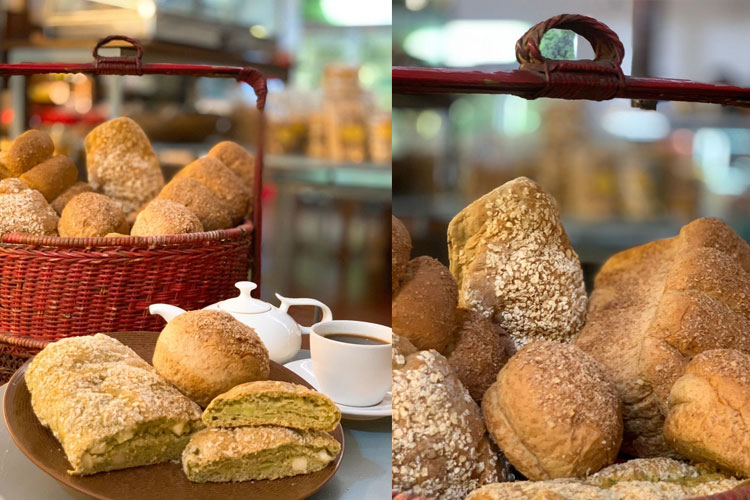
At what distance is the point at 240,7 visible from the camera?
13.0 feet

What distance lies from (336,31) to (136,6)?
1.13 m

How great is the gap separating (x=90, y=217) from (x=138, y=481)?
0.63 metres

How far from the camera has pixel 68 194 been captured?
1382 millimetres

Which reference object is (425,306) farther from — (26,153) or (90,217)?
(26,153)

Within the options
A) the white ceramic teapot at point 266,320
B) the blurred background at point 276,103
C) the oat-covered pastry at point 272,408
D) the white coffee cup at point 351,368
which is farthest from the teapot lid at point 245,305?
the blurred background at point 276,103

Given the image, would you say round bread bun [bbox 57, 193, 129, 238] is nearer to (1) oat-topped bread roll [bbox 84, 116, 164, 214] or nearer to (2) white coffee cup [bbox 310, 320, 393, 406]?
(1) oat-topped bread roll [bbox 84, 116, 164, 214]

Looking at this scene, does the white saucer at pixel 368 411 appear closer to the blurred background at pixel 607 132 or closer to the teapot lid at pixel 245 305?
the teapot lid at pixel 245 305

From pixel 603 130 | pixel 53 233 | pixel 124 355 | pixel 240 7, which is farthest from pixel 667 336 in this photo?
pixel 240 7

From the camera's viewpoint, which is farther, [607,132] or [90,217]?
[607,132]

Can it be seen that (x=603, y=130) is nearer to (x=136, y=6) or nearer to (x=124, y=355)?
(x=136, y=6)

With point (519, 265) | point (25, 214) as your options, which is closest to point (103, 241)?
point (25, 214)

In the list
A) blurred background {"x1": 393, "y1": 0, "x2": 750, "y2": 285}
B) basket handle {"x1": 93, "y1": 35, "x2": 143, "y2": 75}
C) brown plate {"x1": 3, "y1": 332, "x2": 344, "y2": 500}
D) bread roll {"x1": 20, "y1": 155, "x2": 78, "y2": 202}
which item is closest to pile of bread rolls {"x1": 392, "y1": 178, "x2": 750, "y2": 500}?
brown plate {"x1": 3, "y1": 332, "x2": 344, "y2": 500}

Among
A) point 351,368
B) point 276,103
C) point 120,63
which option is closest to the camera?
point 351,368

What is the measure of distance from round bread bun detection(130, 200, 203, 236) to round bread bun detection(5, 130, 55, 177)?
27 cm
